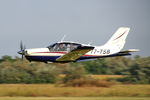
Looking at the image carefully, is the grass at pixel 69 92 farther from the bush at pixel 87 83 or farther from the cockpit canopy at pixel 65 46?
the bush at pixel 87 83

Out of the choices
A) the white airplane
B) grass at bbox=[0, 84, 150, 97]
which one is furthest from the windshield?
grass at bbox=[0, 84, 150, 97]

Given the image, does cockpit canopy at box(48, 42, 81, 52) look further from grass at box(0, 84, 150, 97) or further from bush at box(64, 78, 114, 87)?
bush at box(64, 78, 114, 87)

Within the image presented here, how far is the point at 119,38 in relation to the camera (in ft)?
121

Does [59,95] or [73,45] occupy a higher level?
[73,45]

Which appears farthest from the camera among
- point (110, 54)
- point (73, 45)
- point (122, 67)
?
point (122, 67)

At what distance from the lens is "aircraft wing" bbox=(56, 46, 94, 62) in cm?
3300

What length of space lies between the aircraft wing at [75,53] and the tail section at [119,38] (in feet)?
11.0

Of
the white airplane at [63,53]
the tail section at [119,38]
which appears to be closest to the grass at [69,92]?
the white airplane at [63,53]

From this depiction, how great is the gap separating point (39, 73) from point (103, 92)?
1715 centimetres

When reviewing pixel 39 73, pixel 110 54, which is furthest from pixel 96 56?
pixel 39 73

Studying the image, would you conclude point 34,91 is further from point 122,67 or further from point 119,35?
point 122,67

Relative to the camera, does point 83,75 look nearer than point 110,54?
No

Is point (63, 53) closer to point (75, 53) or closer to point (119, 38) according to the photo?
point (75, 53)

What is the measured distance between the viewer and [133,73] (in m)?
56.9
